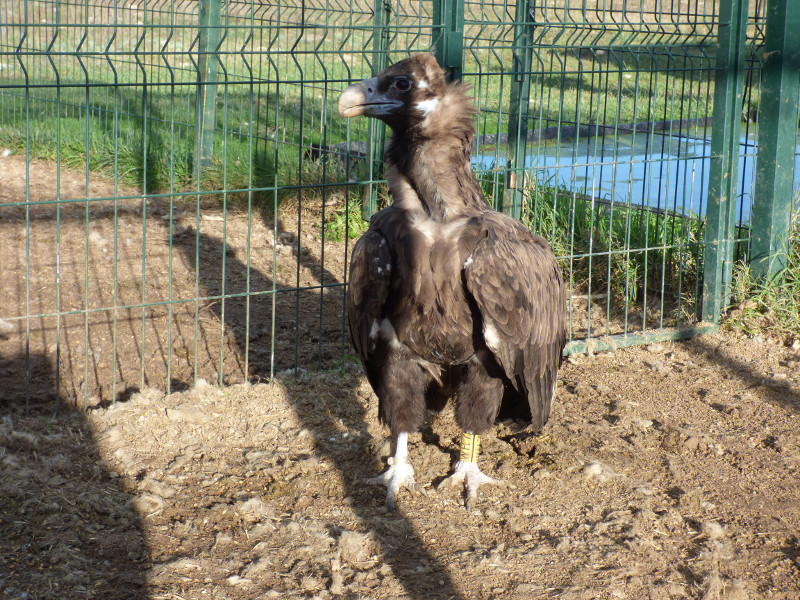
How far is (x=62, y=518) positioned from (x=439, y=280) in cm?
164

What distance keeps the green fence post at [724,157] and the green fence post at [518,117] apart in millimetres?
1133

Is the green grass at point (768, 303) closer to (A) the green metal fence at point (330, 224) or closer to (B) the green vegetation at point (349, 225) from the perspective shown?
(A) the green metal fence at point (330, 224)

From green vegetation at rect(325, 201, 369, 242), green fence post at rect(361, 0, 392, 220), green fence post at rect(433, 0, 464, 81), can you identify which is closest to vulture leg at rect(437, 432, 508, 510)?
green fence post at rect(433, 0, 464, 81)

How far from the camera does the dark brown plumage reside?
11.6ft

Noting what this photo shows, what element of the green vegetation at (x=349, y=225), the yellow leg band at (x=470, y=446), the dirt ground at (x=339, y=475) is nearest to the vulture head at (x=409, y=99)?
the dirt ground at (x=339, y=475)

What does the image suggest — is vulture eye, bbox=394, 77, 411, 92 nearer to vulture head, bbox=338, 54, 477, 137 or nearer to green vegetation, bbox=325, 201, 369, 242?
vulture head, bbox=338, 54, 477, 137

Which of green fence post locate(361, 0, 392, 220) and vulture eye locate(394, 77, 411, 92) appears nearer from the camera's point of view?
vulture eye locate(394, 77, 411, 92)

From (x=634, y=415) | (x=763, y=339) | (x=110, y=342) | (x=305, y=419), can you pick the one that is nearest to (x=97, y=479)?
(x=305, y=419)

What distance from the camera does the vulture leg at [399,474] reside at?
3.79 meters

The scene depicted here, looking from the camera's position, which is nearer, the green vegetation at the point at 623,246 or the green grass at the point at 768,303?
the green grass at the point at 768,303

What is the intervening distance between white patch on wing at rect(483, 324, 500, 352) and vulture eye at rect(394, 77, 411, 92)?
99cm

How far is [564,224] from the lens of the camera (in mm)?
6664

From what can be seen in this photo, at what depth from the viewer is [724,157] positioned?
5492 mm

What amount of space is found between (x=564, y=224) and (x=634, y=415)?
234cm
